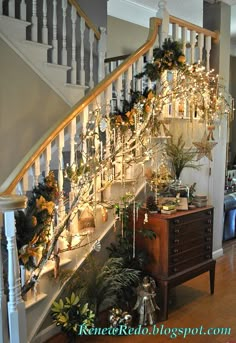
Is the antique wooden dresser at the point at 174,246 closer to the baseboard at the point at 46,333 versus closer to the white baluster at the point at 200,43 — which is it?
the baseboard at the point at 46,333

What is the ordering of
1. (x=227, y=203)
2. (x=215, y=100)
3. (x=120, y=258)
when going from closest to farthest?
(x=120, y=258), (x=215, y=100), (x=227, y=203)

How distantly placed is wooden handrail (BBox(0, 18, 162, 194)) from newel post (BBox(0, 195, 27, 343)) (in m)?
0.21

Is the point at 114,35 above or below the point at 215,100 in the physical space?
above

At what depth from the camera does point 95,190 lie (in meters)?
2.73

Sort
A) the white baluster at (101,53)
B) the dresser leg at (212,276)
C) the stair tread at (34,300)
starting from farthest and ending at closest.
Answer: the white baluster at (101,53) → the dresser leg at (212,276) → the stair tread at (34,300)

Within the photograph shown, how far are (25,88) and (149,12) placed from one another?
3.56 meters

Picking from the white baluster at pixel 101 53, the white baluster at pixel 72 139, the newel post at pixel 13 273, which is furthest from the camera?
the white baluster at pixel 101 53

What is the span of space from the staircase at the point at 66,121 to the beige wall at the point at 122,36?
2040mm

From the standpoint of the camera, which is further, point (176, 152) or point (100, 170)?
point (176, 152)

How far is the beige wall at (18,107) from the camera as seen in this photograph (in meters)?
3.08

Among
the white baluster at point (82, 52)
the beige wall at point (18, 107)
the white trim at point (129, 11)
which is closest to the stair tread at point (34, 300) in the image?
the beige wall at point (18, 107)

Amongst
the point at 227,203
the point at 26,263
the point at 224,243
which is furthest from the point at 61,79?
the point at 224,243

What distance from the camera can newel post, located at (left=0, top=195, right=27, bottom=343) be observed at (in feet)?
6.02

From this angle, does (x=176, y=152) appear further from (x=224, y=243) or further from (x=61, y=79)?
(x=224, y=243)
